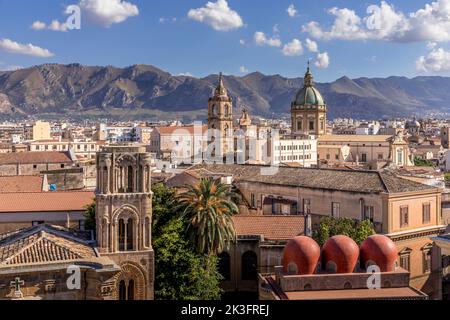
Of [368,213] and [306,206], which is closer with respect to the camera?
[368,213]

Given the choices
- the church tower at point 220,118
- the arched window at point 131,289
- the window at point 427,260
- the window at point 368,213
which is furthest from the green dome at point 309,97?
the arched window at point 131,289

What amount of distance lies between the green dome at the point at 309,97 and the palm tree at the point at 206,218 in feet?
298

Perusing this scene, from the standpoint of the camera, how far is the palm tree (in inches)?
1104

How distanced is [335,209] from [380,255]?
12358 millimetres

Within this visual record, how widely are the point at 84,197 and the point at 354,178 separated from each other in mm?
18118

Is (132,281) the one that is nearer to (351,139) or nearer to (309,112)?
(351,139)

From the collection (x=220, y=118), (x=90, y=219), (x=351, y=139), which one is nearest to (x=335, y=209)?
(x=90, y=219)

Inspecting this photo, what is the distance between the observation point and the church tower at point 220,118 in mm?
84562

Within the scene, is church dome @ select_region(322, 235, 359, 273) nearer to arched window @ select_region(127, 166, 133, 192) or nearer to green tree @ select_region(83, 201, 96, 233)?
arched window @ select_region(127, 166, 133, 192)

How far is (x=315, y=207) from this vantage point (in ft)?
128

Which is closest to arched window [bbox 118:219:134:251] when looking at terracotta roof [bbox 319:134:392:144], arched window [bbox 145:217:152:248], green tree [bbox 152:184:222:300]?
arched window [bbox 145:217:152:248]

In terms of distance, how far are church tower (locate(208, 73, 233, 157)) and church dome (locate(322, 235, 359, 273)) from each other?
60265mm

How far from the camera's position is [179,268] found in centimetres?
2688
